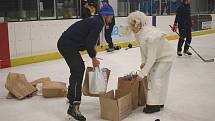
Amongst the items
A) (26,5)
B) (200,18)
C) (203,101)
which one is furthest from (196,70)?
(200,18)

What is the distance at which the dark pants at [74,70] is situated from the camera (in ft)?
11.2

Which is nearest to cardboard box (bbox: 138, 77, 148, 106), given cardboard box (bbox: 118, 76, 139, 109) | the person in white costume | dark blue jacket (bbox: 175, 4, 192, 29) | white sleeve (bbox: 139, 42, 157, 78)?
cardboard box (bbox: 118, 76, 139, 109)

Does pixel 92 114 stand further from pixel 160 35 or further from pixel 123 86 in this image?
pixel 160 35

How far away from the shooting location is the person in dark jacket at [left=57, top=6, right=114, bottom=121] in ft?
11.0

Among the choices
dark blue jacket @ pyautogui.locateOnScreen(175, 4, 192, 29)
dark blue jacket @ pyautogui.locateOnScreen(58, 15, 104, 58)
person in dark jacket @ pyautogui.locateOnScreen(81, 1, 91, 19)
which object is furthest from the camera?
person in dark jacket @ pyautogui.locateOnScreen(81, 1, 91, 19)

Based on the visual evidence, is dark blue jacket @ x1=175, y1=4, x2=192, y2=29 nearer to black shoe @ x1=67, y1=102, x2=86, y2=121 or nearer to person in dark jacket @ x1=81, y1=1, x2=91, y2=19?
person in dark jacket @ x1=81, y1=1, x2=91, y2=19

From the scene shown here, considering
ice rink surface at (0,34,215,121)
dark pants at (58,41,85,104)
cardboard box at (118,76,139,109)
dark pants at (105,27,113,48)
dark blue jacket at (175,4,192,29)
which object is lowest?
ice rink surface at (0,34,215,121)

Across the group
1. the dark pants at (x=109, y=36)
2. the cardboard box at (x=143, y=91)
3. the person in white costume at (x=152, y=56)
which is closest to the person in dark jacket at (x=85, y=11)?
the dark pants at (x=109, y=36)

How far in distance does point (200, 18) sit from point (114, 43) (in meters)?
5.29

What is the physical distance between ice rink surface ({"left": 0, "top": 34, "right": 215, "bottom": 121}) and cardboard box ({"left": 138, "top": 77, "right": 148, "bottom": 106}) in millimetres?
116

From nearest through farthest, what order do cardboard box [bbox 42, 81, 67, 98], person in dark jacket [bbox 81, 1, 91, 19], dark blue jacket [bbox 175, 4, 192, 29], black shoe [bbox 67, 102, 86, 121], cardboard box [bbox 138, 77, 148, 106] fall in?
black shoe [bbox 67, 102, 86, 121], cardboard box [bbox 138, 77, 148, 106], cardboard box [bbox 42, 81, 67, 98], dark blue jacket [bbox 175, 4, 192, 29], person in dark jacket [bbox 81, 1, 91, 19]

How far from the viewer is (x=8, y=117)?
377 centimetres

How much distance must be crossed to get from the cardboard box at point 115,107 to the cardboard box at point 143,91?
1.17 ft

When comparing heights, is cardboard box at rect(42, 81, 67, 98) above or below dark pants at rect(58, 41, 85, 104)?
below
